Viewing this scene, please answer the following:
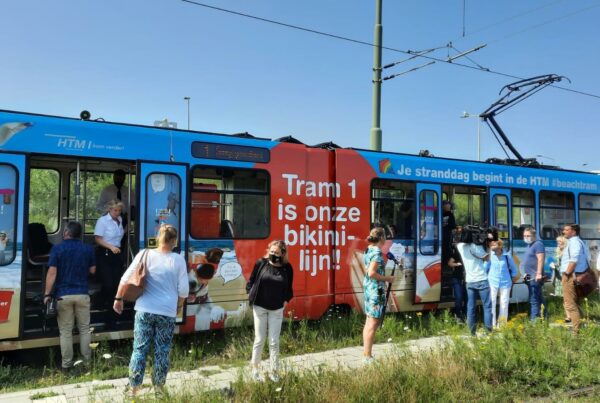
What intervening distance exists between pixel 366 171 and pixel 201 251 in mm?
3291

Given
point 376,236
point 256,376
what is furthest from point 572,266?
point 256,376

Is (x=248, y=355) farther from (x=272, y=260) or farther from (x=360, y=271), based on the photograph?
(x=360, y=271)

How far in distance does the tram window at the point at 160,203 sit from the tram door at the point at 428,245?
4.56 metres

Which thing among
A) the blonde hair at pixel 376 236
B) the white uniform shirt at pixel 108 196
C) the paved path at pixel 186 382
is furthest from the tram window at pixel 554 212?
the white uniform shirt at pixel 108 196

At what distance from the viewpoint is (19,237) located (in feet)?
20.0

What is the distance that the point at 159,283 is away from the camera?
5035 mm

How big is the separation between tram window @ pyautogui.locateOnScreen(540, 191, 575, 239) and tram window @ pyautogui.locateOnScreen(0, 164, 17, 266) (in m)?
10.2

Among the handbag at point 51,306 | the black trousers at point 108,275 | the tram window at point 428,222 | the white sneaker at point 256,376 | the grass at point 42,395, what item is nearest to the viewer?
the white sneaker at point 256,376

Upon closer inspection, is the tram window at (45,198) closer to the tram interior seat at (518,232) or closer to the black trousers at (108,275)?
the black trousers at (108,275)

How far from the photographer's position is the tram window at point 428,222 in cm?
963

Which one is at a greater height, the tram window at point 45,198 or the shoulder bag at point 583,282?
the tram window at point 45,198

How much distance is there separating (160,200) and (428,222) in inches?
199

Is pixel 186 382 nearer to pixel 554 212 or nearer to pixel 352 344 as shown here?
pixel 352 344

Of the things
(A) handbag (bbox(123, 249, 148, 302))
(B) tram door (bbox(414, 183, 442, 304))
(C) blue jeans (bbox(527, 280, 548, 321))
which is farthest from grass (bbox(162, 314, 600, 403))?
(B) tram door (bbox(414, 183, 442, 304))
